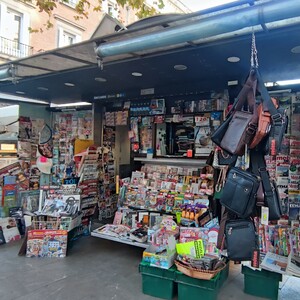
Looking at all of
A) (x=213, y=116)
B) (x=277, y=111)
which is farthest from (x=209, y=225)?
(x=277, y=111)

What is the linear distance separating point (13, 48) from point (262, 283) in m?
11.5

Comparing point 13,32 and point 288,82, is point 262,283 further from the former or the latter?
point 13,32

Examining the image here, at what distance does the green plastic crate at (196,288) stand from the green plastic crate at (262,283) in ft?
1.56

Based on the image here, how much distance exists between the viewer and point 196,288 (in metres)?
2.81

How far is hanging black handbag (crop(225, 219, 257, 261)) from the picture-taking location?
1709 millimetres

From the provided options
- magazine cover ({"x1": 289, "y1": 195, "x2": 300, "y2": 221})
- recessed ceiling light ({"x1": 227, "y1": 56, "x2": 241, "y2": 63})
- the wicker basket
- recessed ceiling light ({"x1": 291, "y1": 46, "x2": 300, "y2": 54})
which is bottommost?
the wicker basket

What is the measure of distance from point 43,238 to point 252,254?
322 cm

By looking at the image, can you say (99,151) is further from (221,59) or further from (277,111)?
(277,111)

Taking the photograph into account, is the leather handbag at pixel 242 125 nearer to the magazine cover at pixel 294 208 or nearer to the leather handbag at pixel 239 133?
the leather handbag at pixel 239 133

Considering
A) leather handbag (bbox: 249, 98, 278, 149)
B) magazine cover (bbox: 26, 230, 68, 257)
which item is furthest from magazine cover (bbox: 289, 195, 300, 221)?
magazine cover (bbox: 26, 230, 68, 257)

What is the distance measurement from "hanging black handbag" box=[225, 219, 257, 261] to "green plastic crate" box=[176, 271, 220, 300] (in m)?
1.21

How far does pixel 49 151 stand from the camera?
570 cm

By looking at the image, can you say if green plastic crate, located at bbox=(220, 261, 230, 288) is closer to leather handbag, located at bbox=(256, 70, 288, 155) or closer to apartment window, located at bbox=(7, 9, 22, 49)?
leather handbag, located at bbox=(256, 70, 288, 155)

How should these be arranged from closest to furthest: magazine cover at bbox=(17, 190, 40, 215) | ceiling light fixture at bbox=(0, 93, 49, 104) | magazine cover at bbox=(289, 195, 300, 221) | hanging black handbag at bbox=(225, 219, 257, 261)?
→ hanging black handbag at bbox=(225, 219, 257, 261)
magazine cover at bbox=(289, 195, 300, 221)
ceiling light fixture at bbox=(0, 93, 49, 104)
magazine cover at bbox=(17, 190, 40, 215)
